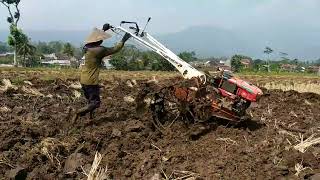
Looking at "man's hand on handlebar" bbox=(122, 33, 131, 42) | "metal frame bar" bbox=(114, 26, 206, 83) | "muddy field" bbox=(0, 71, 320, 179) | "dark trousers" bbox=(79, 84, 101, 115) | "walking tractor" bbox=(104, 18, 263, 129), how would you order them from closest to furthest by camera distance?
"muddy field" bbox=(0, 71, 320, 179), "walking tractor" bbox=(104, 18, 263, 129), "metal frame bar" bbox=(114, 26, 206, 83), "dark trousers" bbox=(79, 84, 101, 115), "man's hand on handlebar" bbox=(122, 33, 131, 42)

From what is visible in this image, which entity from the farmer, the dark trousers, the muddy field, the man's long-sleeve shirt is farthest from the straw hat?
the muddy field

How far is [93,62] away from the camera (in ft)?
30.9

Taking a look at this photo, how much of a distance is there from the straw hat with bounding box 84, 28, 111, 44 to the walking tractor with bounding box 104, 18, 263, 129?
1.70ft

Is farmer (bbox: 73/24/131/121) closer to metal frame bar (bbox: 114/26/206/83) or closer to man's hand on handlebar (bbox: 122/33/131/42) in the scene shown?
man's hand on handlebar (bbox: 122/33/131/42)

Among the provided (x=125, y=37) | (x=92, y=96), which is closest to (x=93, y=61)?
(x=92, y=96)

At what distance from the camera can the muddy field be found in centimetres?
670

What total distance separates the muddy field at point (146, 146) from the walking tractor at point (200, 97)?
0.20 metres

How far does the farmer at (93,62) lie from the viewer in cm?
932

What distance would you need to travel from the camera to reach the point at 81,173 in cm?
670

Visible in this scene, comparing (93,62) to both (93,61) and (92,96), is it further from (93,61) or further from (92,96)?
(92,96)

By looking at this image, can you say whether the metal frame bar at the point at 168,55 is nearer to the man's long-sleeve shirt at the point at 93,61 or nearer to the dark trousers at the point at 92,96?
the man's long-sleeve shirt at the point at 93,61

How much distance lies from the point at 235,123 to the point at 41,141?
320cm

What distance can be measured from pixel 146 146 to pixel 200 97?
138 cm

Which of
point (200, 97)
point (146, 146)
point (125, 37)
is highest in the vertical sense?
point (125, 37)
